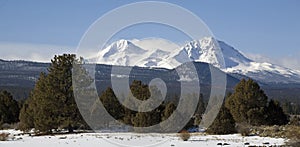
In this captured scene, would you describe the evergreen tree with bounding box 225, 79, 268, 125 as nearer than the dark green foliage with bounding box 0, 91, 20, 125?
Yes

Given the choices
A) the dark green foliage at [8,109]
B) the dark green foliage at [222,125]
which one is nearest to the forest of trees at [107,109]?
the dark green foliage at [222,125]

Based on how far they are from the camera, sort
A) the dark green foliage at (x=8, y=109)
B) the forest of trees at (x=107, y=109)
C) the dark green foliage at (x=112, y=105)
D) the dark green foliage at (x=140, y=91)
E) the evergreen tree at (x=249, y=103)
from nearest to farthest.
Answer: the forest of trees at (x=107, y=109) < the dark green foliage at (x=140, y=91) < the evergreen tree at (x=249, y=103) < the dark green foliage at (x=112, y=105) < the dark green foliage at (x=8, y=109)

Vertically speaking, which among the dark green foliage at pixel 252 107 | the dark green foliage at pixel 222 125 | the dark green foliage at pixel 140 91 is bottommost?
the dark green foliage at pixel 222 125

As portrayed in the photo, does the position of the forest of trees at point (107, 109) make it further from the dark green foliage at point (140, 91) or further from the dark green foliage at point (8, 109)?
the dark green foliage at point (8, 109)

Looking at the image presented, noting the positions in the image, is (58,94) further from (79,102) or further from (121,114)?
(121,114)

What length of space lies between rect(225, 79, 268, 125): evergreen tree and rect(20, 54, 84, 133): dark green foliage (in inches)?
654

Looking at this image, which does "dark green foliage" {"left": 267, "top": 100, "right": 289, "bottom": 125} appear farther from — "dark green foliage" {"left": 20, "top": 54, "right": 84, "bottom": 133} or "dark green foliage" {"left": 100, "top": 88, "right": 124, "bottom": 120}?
"dark green foliage" {"left": 20, "top": 54, "right": 84, "bottom": 133}

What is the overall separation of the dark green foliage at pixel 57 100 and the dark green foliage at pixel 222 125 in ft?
39.6

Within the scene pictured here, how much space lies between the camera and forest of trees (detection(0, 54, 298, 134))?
161 ft

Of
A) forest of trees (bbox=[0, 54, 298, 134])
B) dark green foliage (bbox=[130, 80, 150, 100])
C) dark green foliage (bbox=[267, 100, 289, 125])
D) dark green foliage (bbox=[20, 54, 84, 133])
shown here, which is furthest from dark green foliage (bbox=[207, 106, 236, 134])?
dark green foliage (bbox=[20, 54, 84, 133])

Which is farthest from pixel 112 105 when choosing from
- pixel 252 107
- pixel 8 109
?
pixel 8 109

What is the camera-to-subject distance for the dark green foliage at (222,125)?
49.2 m

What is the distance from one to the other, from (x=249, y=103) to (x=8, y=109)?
101 ft

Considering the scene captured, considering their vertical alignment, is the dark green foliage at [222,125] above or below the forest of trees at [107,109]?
below
